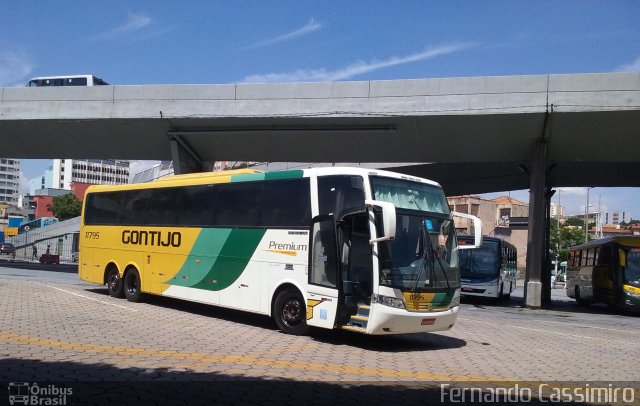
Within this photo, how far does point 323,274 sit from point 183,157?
18644 mm

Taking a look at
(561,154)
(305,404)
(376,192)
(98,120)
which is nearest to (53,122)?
(98,120)

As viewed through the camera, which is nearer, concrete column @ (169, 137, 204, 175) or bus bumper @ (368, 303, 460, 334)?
bus bumper @ (368, 303, 460, 334)

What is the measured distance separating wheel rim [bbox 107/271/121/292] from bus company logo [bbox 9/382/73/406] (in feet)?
34.0

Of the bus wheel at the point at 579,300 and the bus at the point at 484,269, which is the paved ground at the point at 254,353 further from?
the bus wheel at the point at 579,300

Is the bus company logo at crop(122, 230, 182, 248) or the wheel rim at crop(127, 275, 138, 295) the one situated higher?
the bus company logo at crop(122, 230, 182, 248)

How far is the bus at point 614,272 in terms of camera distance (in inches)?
908

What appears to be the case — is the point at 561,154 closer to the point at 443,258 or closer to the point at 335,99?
the point at 335,99

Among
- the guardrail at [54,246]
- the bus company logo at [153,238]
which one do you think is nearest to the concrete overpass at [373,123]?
the bus company logo at [153,238]

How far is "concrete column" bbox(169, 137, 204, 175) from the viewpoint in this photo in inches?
1079

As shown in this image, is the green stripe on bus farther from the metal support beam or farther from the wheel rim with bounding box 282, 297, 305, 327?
the metal support beam

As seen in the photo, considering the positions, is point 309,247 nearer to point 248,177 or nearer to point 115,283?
point 248,177

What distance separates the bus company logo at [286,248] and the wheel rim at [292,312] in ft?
3.06

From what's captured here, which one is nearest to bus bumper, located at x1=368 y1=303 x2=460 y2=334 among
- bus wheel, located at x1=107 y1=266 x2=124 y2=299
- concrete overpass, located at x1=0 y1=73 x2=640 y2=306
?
bus wheel, located at x1=107 y1=266 x2=124 y2=299

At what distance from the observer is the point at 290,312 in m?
12.0
